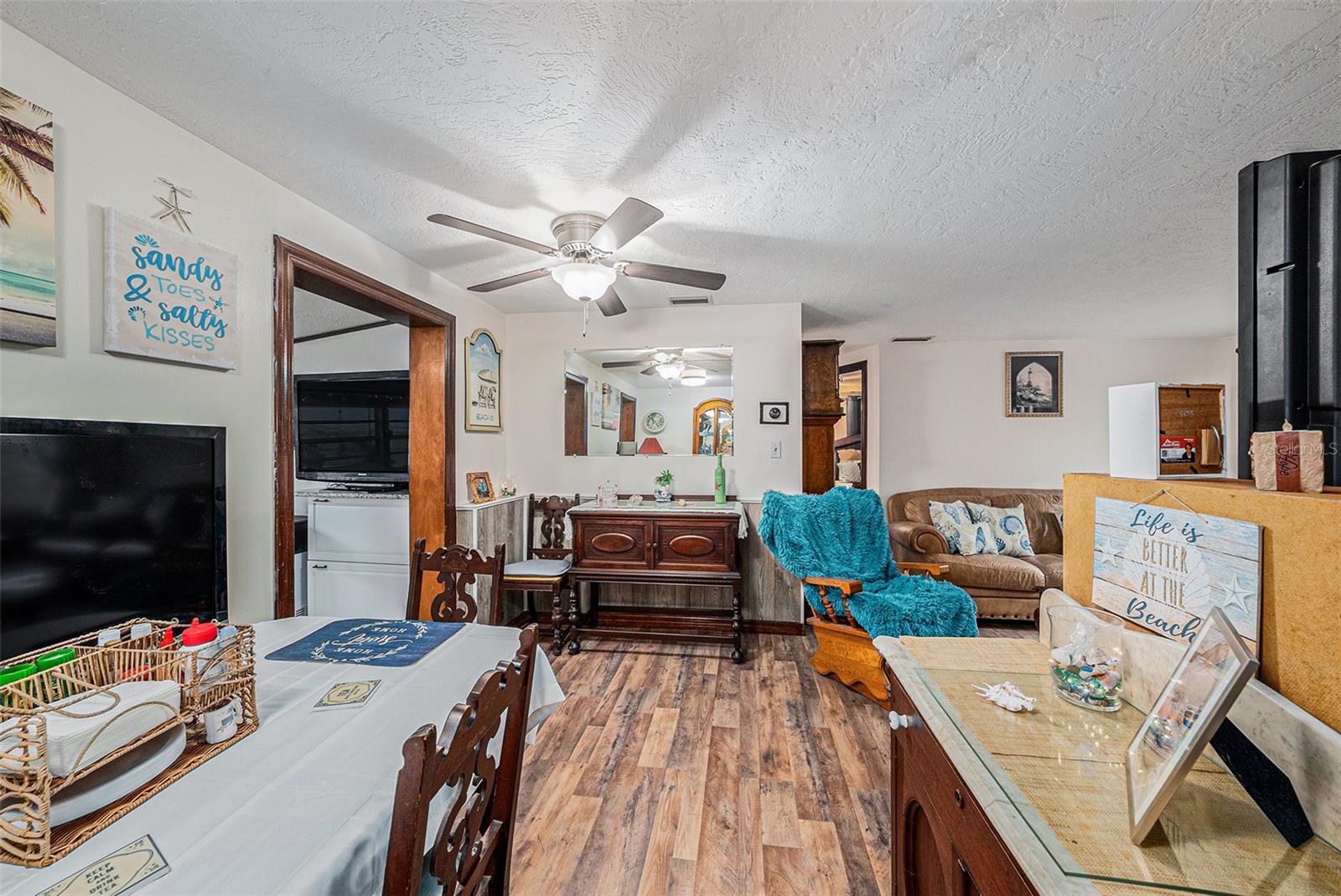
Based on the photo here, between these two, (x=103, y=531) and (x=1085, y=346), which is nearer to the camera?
(x=103, y=531)

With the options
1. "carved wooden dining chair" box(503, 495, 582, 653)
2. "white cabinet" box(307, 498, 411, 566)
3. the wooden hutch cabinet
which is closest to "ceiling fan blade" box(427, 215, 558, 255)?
"white cabinet" box(307, 498, 411, 566)

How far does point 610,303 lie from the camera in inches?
100

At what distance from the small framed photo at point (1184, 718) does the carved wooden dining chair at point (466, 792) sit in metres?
0.90

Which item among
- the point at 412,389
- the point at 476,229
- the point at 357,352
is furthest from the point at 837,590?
the point at 357,352

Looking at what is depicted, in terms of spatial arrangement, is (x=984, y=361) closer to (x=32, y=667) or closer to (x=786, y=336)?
(x=786, y=336)

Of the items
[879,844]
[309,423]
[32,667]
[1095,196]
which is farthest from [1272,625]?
[309,423]

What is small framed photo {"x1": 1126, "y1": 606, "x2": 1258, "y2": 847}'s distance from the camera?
590 millimetres

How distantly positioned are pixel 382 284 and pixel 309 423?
5.55ft

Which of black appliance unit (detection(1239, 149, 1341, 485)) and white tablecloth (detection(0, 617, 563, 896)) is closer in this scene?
white tablecloth (detection(0, 617, 563, 896))

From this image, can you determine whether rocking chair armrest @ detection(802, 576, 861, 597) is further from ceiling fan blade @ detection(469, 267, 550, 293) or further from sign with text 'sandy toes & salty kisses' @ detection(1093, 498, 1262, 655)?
ceiling fan blade @ detection(469, 267, 550, 293)

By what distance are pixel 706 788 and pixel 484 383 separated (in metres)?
2.80

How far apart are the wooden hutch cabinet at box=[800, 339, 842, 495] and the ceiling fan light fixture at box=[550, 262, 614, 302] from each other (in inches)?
95.6

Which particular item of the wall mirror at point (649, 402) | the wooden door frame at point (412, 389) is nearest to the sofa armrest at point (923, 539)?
the wall mirror at point (649, 402)

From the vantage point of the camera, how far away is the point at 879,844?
1.67 metres
